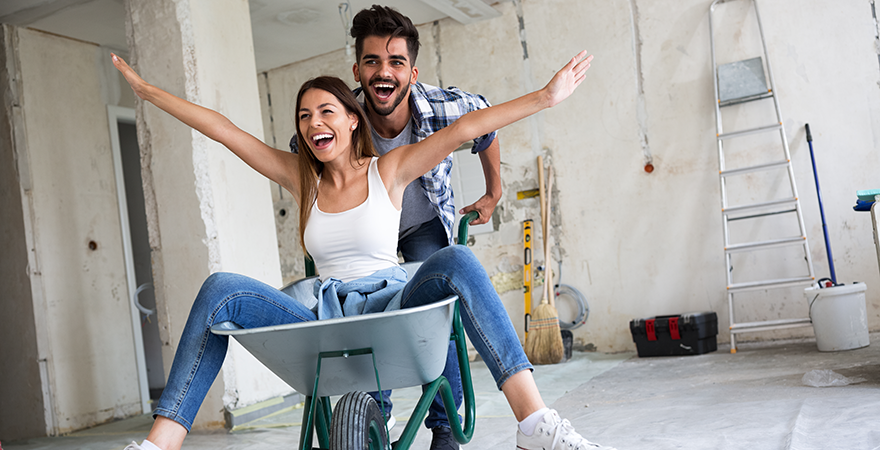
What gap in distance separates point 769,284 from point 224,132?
3706 mm

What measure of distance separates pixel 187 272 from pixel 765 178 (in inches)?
148

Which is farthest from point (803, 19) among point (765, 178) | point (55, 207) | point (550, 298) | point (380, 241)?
point (55, 207)

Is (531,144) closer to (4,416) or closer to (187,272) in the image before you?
(187,272)

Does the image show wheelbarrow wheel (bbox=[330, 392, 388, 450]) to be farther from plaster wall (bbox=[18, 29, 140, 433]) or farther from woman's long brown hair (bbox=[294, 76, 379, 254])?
plaster wall (bbox=[18, 29, 140, 433])

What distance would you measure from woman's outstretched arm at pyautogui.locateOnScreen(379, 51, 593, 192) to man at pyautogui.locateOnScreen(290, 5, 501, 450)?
0.29 meters

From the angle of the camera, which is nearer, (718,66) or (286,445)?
(286,445)

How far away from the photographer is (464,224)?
6.77 feet

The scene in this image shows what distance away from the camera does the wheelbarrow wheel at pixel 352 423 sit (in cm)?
121

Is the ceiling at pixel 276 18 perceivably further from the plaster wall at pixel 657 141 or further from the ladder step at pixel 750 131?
Answer: the ladder step at pixel 750 131

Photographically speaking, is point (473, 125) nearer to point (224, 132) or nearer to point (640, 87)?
point (224, 132)

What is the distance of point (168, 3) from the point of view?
363 centimetres

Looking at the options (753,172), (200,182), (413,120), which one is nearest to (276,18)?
(200,182)

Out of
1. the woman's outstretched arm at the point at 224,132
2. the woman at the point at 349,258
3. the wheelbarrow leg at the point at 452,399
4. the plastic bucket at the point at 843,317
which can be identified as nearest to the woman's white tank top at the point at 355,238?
the woman at the point at 349,258

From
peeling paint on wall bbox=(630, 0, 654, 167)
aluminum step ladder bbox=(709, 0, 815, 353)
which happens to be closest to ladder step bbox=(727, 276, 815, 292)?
aluminum step ladder bbox=(709, 0, 815, 353)
